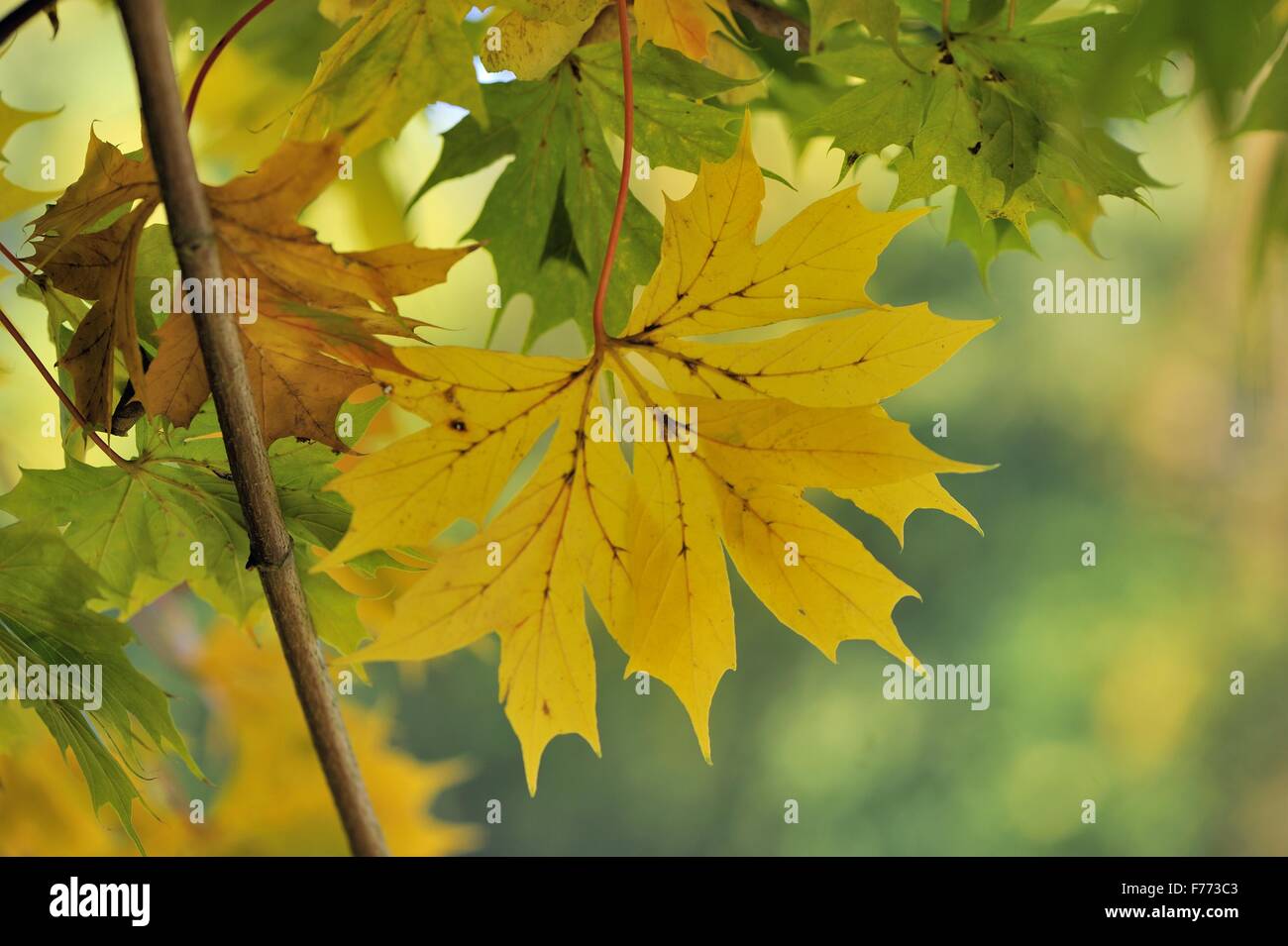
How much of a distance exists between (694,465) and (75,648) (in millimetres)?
211

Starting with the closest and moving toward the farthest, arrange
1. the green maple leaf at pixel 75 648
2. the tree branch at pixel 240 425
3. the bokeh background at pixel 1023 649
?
the tree branch at pixel 240 425 → the green maple leaf at pixel 75 648 → the bokeh background at pixel 1023 649

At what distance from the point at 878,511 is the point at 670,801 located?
3.56m

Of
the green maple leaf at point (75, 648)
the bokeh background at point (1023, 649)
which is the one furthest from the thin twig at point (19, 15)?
the bokeh background at point (1023, 649)

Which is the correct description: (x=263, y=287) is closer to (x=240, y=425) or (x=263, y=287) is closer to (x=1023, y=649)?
(x=240, y=425)

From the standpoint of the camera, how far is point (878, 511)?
13.1 inches

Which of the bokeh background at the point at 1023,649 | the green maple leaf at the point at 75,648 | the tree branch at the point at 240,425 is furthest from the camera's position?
the bokeh background at the point at 1023,649

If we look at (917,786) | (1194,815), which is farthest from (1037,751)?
(1194,815)

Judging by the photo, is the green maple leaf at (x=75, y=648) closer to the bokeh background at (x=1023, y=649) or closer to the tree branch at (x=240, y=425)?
the tree branch at (x=240, y=425)

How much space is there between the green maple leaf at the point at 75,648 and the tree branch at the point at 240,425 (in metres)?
0.05

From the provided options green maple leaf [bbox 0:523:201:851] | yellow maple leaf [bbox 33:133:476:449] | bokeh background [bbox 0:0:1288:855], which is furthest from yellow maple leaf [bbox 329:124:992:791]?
bokeh background [bbox 0:0:1288:855]

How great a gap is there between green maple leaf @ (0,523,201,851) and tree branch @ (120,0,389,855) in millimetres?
51

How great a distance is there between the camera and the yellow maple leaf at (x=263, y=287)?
0.79ft

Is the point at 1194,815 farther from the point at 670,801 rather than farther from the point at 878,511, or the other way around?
the point at 878,511

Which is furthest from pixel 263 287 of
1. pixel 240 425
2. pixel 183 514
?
pixel 183 514
